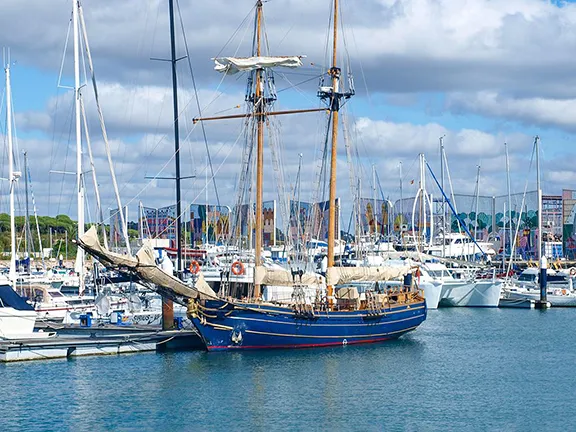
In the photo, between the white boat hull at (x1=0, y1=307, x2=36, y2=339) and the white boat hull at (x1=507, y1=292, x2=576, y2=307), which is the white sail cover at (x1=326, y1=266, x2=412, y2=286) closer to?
the white boat hull at (x1=0, y1=307, x2=36, y2=339)

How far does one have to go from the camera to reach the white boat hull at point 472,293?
97938mm

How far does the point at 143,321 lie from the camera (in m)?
66.6

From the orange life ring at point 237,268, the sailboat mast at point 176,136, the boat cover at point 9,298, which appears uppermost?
the sailboat mast at point 176,136

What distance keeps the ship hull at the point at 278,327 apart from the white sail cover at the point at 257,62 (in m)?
15.7

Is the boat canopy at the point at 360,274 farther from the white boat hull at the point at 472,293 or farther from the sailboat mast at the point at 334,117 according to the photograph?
the white boat hull at the point at 472,293

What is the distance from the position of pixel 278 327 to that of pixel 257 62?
16.8 m

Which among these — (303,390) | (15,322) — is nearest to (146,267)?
(15,322)

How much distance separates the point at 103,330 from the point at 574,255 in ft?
449

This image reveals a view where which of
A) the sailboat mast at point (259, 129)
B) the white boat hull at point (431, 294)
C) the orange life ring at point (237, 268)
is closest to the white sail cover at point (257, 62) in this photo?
the sailboat mast at point (259, 129)

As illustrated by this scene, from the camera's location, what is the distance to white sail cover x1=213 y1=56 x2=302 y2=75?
63219 mm

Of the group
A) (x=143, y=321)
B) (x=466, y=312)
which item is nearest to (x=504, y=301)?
(x=466, y=312)

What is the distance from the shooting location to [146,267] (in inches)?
2109

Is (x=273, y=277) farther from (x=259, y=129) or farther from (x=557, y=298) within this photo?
(x=557, y=298)

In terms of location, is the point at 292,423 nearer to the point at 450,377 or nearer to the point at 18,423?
the point at 18,423
